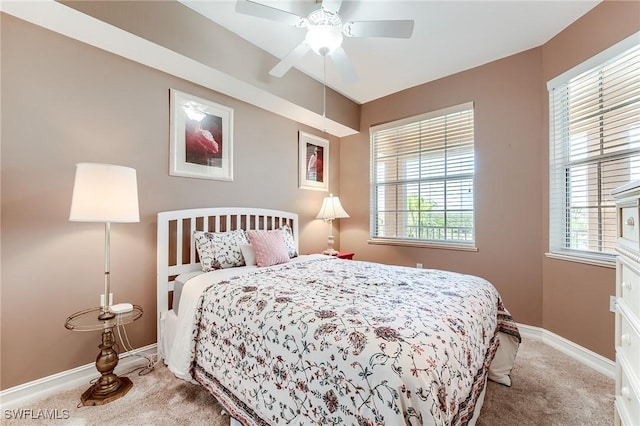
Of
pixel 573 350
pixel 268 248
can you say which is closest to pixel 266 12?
pixel 268 248

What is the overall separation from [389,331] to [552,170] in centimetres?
262

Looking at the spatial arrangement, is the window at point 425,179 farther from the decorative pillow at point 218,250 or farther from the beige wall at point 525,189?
the decorative pillow at point 218,250

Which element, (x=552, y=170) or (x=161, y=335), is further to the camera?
(x=552, y=170)

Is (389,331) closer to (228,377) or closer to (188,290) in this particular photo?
(228,377)

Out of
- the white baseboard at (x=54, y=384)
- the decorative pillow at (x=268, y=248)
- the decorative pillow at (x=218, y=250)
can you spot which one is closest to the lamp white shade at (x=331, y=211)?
the decorative pillow at (x=268, y=248)

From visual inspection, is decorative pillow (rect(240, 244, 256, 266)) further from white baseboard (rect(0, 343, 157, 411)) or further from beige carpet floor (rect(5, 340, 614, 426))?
white baseboard (rect(0, 343, 157, 411))

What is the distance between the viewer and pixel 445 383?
956mm

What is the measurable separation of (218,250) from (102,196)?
0.91 m

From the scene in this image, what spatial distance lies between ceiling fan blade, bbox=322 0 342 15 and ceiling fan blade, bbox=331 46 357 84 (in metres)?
0.29

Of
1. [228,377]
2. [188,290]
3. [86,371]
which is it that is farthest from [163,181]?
[228,377]

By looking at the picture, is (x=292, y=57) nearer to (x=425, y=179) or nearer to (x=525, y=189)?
(x=425, y=179)

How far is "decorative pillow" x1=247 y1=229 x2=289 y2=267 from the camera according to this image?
237 centimetres

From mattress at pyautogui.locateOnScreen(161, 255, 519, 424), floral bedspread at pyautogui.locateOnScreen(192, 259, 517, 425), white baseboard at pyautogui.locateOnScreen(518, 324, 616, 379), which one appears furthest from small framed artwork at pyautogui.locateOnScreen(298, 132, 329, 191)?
white baseboard at pyautogui.locateOnScreen(518, 324, 616, 379)

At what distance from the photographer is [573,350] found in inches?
91.8
